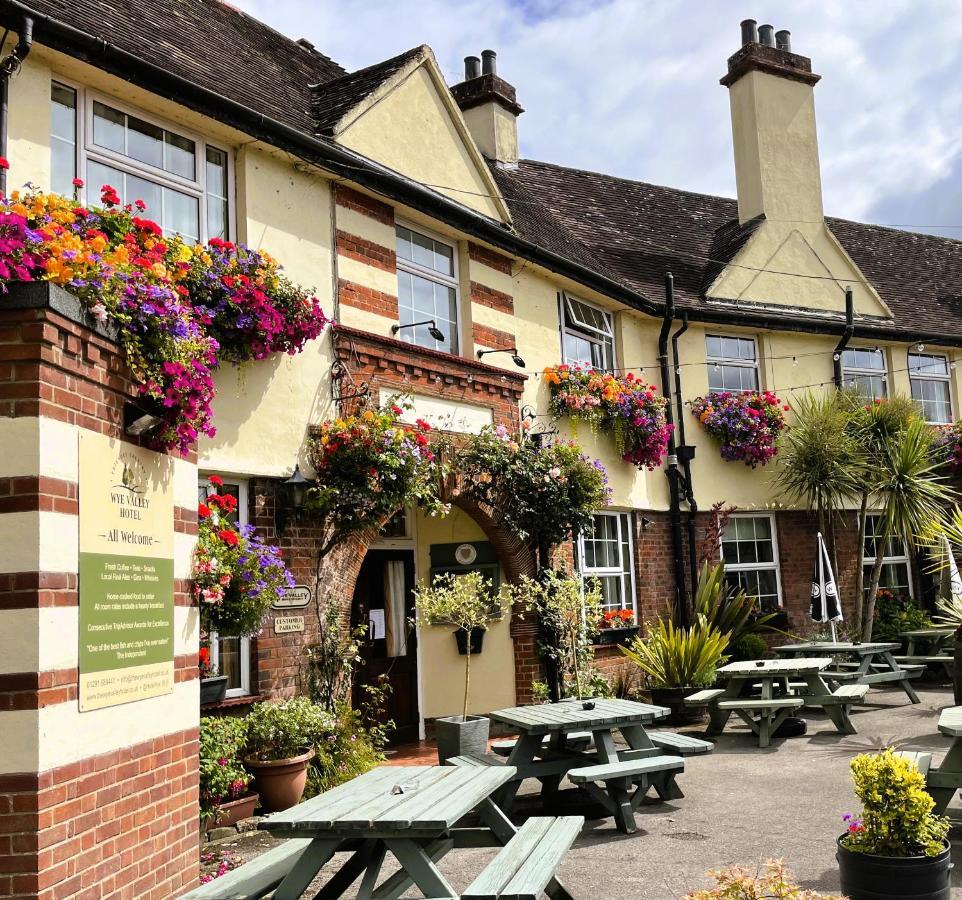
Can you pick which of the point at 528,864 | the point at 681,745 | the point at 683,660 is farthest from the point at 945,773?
the point at 683,660

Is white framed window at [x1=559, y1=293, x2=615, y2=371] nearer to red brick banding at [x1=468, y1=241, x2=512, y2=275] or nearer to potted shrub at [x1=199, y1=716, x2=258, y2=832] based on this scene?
red brick banding at [x1=468, y1=241, x2=512, y2=275]

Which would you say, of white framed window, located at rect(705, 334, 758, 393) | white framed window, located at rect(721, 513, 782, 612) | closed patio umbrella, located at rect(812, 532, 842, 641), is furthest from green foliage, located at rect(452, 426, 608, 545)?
white framed window, located at rect(705, 334, 758, 393)

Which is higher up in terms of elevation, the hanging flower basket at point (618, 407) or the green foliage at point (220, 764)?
the hanging flower basket at point (618, 407)

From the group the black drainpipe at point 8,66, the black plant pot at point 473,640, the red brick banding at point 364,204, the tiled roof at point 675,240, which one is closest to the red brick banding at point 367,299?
the red brick banding at point 364,204

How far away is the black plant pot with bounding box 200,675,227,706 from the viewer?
7.46 m

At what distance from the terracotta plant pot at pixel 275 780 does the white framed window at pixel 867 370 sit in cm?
1264

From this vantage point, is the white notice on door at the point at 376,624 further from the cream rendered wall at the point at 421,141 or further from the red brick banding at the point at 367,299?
the cream rendered wall at the point at 421,141

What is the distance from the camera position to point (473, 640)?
12062 mm

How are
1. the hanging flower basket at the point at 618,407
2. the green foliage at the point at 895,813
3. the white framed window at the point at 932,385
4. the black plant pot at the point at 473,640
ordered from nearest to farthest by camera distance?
1. the green foliage at the point at 895,813
2. the black plant pot at the point at 473,640
3. the hanging flower basket at the point at 618,407
4. the white framed window at the point at 932,385

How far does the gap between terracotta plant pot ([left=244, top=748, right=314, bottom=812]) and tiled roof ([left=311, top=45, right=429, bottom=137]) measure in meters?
5.95

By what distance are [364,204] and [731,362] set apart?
7.90 metres

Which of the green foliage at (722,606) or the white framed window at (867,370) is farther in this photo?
the white framed window at (867,370)

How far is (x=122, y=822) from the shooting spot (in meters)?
4.70

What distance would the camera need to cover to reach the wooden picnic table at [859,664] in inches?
482
